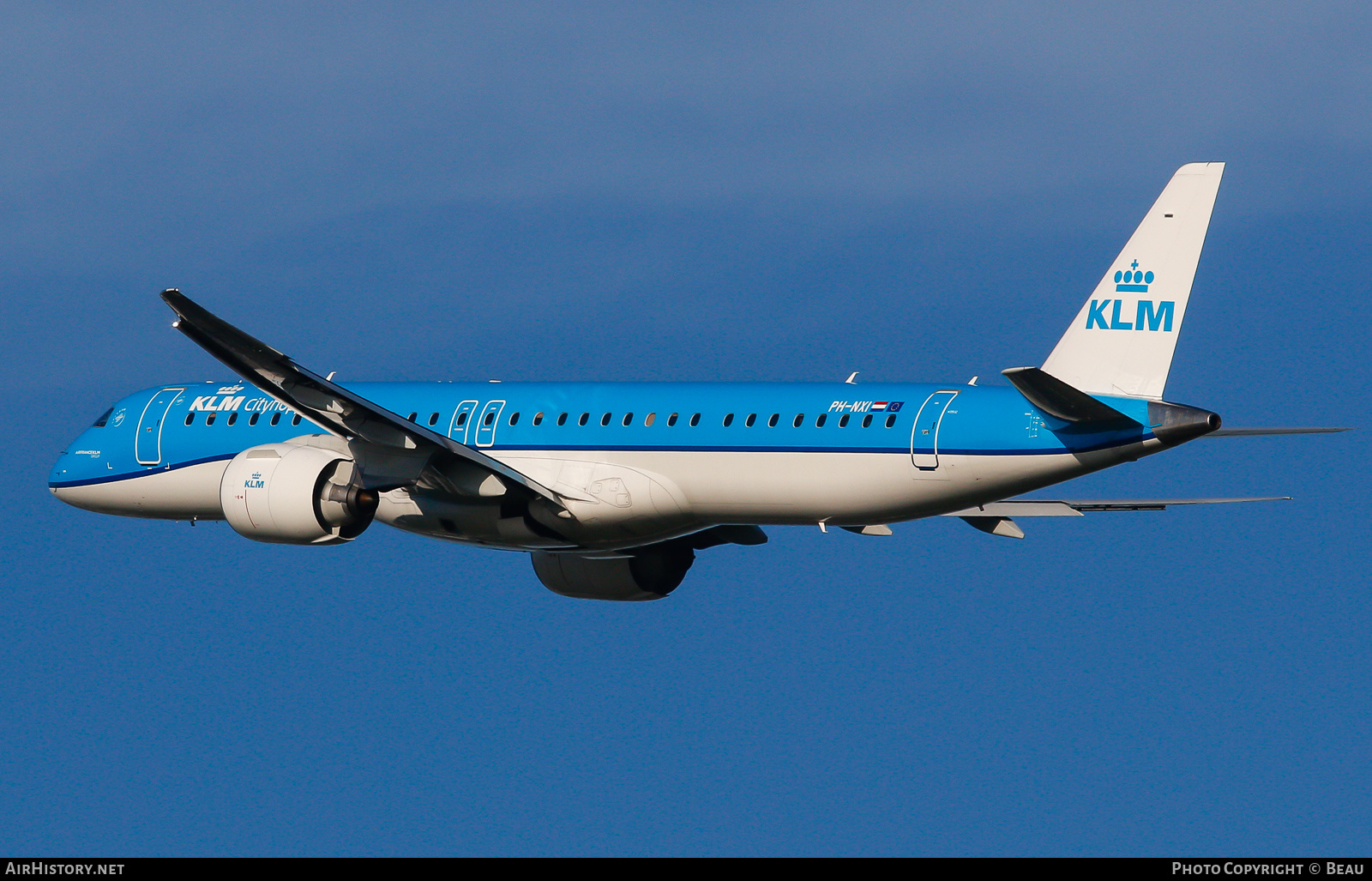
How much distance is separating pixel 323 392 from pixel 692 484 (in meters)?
7.44

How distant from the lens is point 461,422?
4053 cm

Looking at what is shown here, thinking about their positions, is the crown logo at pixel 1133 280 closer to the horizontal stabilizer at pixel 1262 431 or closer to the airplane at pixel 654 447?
the airplane at pixel 654 447

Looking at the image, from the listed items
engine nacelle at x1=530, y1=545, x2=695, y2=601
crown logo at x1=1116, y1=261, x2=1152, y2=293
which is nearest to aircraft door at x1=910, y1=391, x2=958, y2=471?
crown logo at x1=1116, y1=261, x2=1152, y2=293

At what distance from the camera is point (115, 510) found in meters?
44.6

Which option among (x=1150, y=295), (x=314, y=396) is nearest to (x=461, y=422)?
(x=314, y=396)

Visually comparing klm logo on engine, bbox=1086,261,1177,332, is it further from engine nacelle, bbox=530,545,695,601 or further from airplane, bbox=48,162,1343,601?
engine nacelle, bbox=530,545,695,601

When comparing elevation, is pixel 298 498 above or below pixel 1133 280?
below

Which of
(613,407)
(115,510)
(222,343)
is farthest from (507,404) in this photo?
(115,510)

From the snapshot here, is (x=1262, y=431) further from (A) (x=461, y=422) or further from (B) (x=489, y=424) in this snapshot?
(A) (x=461, y=422)

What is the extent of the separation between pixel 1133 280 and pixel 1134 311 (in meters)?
0.58

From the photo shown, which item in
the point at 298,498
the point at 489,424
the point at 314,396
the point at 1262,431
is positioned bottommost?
the point at 298,498

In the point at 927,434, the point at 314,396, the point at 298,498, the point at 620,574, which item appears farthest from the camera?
the point at 620,574
